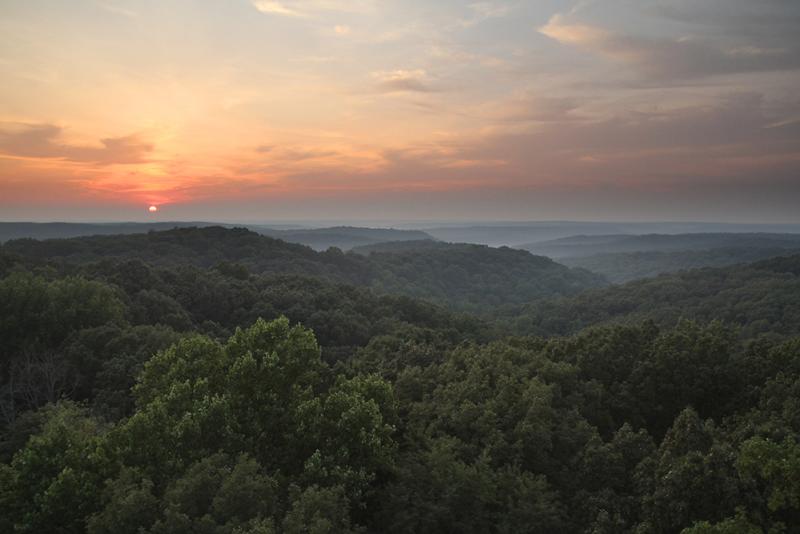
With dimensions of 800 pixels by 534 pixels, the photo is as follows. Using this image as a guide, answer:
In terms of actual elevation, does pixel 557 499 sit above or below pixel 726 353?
below

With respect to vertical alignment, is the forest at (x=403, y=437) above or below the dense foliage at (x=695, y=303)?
above

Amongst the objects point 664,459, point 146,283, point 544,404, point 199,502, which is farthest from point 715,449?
point 146,283

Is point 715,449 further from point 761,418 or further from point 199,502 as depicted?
point 199,502

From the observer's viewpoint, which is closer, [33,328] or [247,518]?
[247,518]

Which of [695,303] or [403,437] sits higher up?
[403,437]

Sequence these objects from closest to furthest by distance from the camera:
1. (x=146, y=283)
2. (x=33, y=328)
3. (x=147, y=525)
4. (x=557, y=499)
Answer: (x=147, y=525) < (x=557, y=499) < (x=33, y=328) < (x=146, y=283)

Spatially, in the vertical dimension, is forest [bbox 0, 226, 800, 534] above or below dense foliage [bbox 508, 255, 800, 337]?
above

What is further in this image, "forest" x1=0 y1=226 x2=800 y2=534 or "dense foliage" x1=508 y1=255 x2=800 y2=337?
"dense foliage" x1=508 y1=255 x2=800 y2=337

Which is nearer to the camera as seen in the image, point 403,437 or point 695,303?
point 403,437

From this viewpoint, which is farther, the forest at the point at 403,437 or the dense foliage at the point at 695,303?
the dense foliage at the point at 695,303

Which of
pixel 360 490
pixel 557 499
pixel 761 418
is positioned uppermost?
pixel 761 418

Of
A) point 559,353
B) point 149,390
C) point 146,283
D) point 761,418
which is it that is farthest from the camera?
point 146,283
